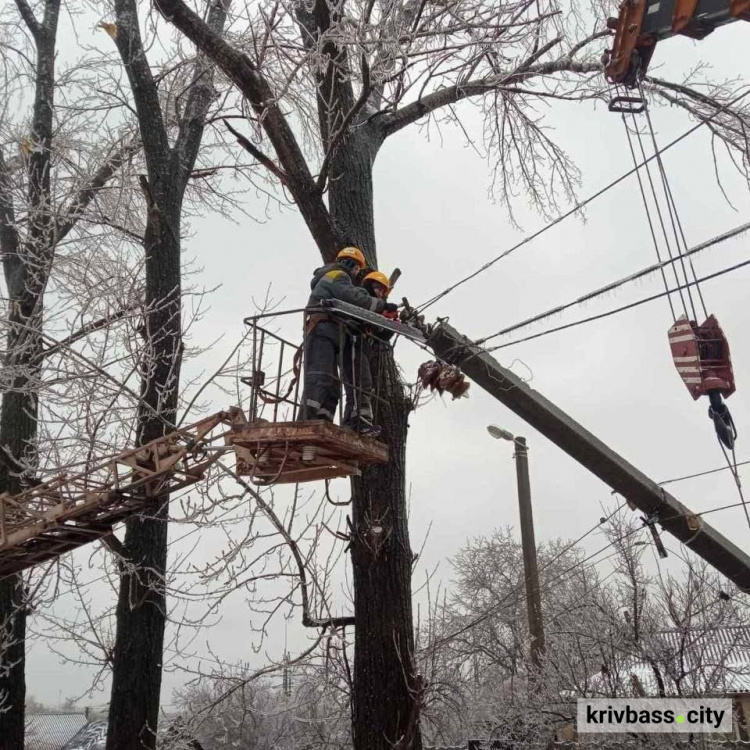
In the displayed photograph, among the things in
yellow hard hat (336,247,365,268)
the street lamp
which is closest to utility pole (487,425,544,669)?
the street lamp

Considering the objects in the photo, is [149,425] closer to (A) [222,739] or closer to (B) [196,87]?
(B) [196,87]

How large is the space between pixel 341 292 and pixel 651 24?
4.19m

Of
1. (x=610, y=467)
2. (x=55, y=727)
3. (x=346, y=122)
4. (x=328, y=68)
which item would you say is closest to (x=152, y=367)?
(x=328, y=68)

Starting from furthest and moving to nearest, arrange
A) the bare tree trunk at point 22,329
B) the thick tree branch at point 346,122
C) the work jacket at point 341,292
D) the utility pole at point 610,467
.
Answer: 1. the bare tree trunk at point 22,329
2. the utility pole at point 610,467
3. the thick tree branch at point 346,122
4. the work jacket at point 341,292

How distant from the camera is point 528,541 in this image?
12.2 metres

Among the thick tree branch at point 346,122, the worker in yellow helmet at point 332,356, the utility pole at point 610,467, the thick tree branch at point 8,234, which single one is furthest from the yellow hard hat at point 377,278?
the thick tree branch at point 8,234

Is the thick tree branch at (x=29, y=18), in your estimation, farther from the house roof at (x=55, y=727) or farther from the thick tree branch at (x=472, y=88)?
the house roof at (x=55, y=727)

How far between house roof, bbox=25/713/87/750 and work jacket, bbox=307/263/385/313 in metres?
49.0

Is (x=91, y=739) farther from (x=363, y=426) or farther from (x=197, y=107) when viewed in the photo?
(x=363, y=426)

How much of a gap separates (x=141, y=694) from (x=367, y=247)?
521cm

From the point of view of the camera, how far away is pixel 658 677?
829 cm

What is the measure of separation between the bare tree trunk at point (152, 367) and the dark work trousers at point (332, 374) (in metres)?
2.66

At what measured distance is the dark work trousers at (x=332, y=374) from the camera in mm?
5594

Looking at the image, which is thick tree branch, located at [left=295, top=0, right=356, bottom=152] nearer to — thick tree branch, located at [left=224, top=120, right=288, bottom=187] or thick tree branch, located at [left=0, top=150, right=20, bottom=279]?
thick tree branch, located at [left=224, top=120, right=288, bottom=187]
